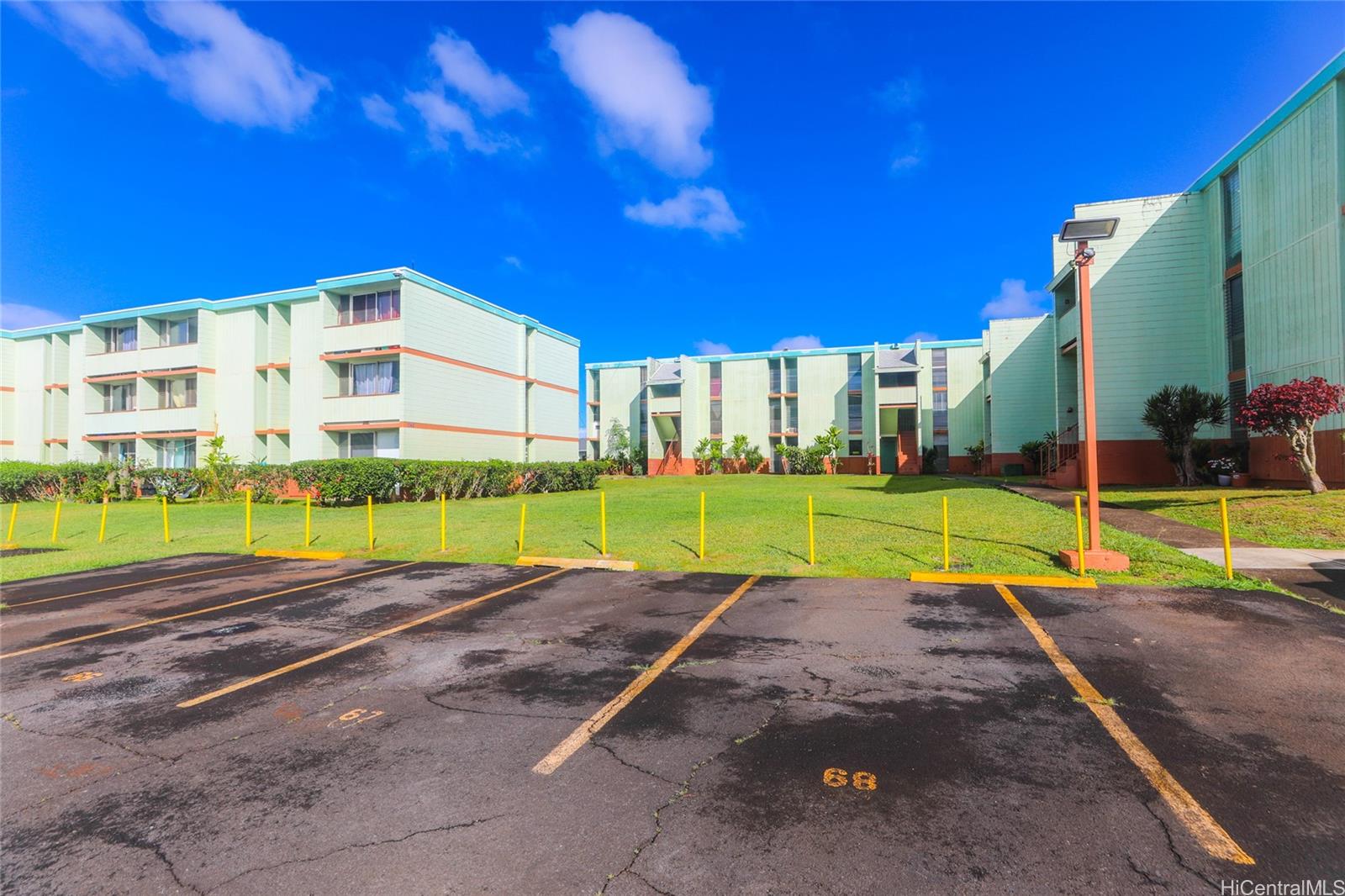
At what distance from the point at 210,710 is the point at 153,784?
1.21 m

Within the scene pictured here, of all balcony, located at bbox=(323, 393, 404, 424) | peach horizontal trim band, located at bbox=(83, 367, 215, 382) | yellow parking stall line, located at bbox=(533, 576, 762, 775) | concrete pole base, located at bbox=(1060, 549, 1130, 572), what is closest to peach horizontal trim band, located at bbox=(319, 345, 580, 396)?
balcony, located at bbox=(323, 393, 404, 424)

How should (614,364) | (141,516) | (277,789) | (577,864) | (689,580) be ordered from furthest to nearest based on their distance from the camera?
(614,364) → (141,516) → (689,580) → (277,789) → (577,864)

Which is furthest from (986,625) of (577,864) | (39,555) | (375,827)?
(39,555)

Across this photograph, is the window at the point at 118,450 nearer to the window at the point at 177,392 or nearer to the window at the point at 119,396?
the window at the point at 119,396

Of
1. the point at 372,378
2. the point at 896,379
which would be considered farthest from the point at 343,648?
the point at 896,379

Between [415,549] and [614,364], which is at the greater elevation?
[614,364]

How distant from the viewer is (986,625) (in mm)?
6652

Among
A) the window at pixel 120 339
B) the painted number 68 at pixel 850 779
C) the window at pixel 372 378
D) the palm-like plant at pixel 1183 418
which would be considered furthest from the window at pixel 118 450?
the palm-like plant at pixel 1183 418

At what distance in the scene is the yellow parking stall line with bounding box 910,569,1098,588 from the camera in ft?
28.2

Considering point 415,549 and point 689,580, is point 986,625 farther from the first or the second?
point 415,549

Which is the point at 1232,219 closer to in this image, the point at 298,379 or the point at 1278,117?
the point at 1278,117

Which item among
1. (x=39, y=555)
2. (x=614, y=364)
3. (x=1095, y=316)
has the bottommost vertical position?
(x=39, y=555)

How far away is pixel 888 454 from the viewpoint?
176ft

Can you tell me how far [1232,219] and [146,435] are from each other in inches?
2065
